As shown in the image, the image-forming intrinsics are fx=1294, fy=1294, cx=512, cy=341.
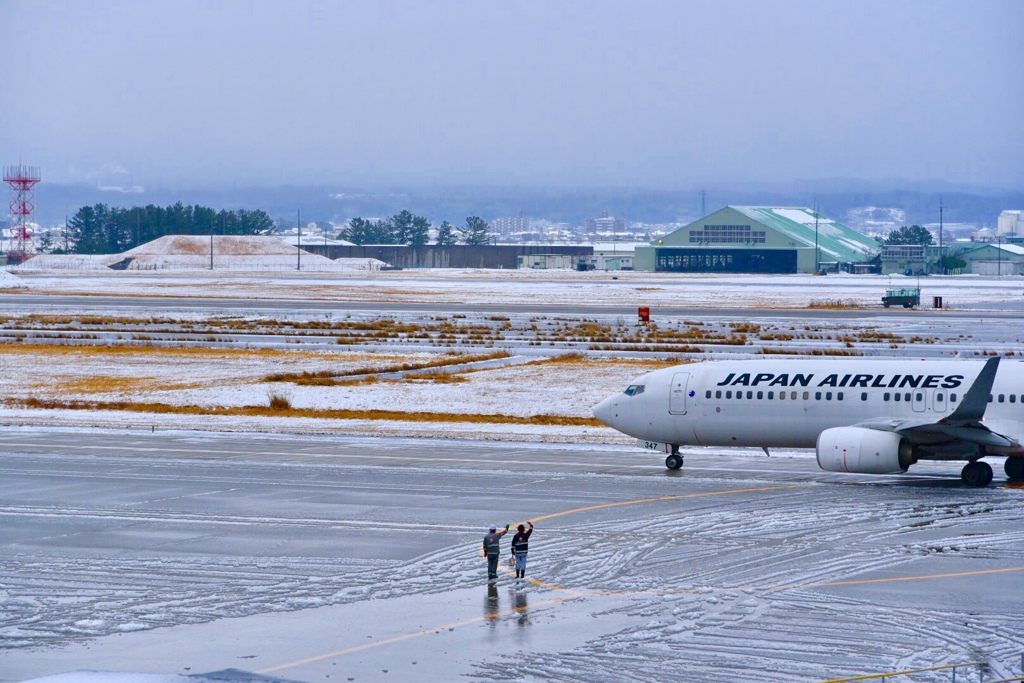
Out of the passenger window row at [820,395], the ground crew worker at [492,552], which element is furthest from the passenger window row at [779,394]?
the ground crew worker at [492,552]

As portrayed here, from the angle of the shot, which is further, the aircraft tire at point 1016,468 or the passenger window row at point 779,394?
the passenger window row at point 779,394

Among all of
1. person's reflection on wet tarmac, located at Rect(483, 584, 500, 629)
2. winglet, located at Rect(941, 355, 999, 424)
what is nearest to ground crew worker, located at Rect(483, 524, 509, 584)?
person's reflection on wet tarmac, located at Rect(483, 584, 500, 629)


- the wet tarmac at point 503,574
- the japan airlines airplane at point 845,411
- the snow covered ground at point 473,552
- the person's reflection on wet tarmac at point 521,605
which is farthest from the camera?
the japan airlines airplane at point 845,411

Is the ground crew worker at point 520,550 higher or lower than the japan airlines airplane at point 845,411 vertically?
lower

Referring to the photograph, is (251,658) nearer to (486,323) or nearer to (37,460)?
(37,460)

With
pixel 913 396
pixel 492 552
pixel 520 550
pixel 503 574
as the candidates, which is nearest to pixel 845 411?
pixel 913 396

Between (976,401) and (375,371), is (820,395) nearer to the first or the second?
(976,401)

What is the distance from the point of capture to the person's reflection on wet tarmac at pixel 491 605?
26797 mm

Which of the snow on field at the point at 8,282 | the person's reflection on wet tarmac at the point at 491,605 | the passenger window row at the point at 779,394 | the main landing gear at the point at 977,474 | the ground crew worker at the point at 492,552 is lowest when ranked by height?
the person's reflection on wet tarmac at the point at 491,605

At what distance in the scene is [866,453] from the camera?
41375 millimetres

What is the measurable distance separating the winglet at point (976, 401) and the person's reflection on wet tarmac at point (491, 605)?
19.1m

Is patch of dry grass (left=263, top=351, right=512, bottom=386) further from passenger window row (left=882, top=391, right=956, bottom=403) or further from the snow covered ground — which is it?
passenger window row (left=882, top=391, right=956, bottom=403)

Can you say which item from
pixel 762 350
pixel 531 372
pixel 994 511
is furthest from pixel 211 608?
pixel 762 350

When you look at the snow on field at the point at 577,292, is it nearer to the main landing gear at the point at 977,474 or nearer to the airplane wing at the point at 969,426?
the main landing gear at the point at 977,474
